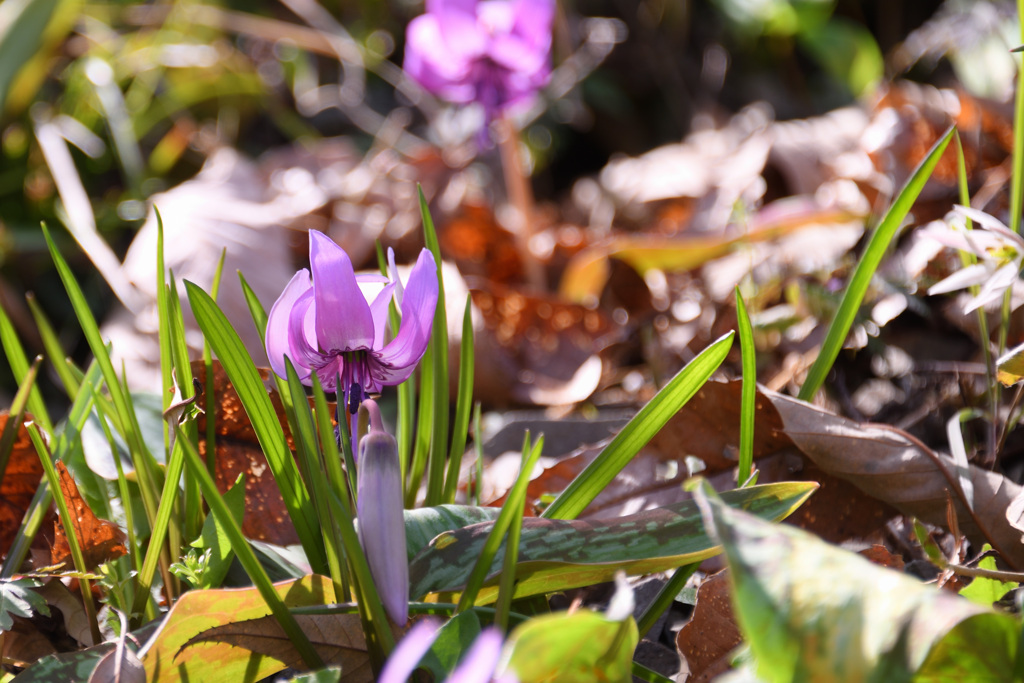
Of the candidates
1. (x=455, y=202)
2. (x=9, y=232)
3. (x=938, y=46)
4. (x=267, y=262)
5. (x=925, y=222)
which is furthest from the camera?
(x=938, y=46)

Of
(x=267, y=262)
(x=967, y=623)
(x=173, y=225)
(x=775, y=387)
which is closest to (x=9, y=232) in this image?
(x=173, y=225)

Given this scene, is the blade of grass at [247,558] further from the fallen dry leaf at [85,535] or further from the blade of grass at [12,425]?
the blade of grass at [12,425]

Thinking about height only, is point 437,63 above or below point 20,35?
below

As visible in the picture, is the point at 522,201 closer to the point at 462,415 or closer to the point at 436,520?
the point at 462,415

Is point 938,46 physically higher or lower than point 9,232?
higher

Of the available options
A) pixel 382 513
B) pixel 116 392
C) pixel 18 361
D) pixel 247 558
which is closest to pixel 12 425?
pixel 18 361

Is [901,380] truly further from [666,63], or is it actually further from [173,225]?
[666,63]

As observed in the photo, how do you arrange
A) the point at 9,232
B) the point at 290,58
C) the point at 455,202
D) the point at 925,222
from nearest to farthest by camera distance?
1. the point at 925,222
2. the point at 9,232
3. the point at 455,202
4. the point at 290,58
